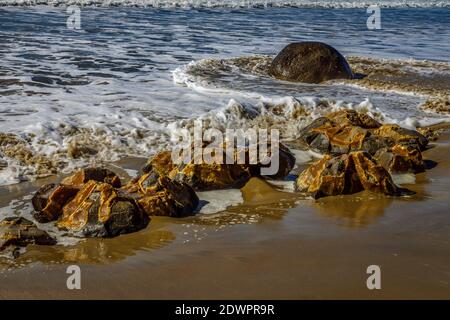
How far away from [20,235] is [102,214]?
18.8 inches

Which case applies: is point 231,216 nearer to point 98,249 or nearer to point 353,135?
point 98,249

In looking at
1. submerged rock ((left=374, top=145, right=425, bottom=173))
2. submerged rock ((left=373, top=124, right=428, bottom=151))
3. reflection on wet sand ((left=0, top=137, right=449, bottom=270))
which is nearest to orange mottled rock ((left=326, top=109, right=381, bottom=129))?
submerged rock ((left=373, top=124, right=428, bottom=151))

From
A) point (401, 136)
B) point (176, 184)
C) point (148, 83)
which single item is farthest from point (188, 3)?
point (176, 184)

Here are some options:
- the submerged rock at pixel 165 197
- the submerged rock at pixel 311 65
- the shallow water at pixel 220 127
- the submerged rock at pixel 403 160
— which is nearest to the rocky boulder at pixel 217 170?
the shallow water at pixel 220 127

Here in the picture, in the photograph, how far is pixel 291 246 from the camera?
10.4 ft

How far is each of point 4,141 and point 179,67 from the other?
4.69m

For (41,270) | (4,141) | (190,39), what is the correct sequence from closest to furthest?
(41,270) → (4,141) → (190,39)

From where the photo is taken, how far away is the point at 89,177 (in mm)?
3971

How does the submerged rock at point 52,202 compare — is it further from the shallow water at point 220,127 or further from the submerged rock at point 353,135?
the submerged rock at point 353,135

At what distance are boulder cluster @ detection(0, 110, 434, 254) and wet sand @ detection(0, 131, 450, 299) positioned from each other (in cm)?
10

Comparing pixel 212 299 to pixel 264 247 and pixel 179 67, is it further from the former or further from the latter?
pixel 179 67

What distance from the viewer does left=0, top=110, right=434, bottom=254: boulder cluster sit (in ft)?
11.1
